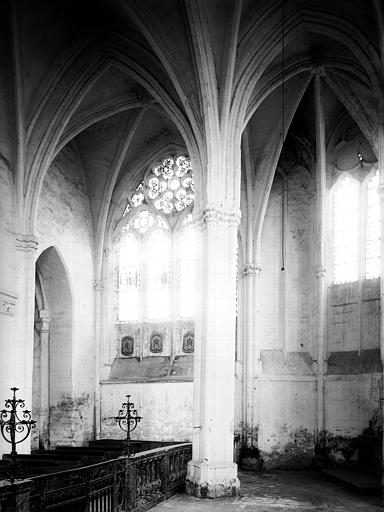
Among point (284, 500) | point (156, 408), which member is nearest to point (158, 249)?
point (156, 408)

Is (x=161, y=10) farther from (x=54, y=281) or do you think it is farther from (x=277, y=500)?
(x=277, y=500)

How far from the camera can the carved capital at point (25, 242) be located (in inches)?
733

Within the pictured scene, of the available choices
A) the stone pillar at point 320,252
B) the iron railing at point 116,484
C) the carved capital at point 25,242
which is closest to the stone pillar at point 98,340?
the carved capital at point 25,242

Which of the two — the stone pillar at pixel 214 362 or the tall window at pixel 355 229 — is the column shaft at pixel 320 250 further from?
the stone pillar at pixel 214 362

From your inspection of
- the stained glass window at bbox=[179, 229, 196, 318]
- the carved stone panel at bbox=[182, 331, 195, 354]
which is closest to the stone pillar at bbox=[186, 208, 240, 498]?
the carved stone panel at bbox=[182, 331, 195, 354]

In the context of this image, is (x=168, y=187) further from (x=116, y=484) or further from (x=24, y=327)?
(x=116, y=484)

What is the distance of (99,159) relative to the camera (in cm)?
2402

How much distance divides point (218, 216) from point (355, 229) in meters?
6.69

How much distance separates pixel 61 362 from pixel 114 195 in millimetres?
6271

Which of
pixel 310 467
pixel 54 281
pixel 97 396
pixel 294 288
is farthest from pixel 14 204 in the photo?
pixel 310 467

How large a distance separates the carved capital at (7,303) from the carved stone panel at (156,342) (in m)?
6.39

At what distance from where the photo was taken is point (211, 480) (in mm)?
14750

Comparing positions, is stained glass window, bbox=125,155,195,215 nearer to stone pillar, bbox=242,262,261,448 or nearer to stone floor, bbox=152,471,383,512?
stone pillar, bbox=242,262,261,448

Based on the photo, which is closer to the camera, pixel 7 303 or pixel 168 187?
pixel 7 303
